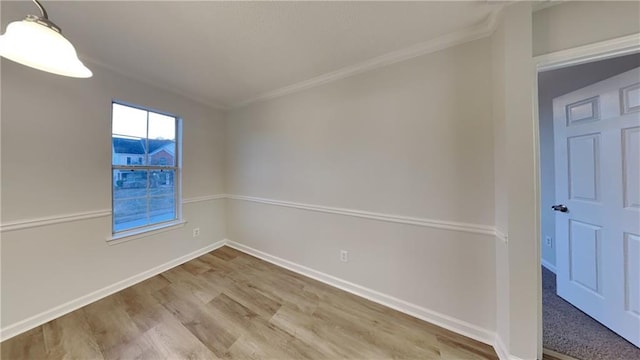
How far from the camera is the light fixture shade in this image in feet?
2.72

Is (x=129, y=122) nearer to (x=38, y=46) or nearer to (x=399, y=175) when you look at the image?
(x=38, y=46)

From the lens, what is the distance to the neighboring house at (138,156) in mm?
2250

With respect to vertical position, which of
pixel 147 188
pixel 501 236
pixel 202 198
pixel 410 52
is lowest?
pixel 501 236

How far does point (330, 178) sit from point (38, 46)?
199 centimetres

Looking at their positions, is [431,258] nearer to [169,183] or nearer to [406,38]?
[406,38]

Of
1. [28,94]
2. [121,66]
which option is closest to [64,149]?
[28,94]

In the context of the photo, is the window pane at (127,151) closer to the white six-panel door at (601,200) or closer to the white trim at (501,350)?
the white trim at (501,350)

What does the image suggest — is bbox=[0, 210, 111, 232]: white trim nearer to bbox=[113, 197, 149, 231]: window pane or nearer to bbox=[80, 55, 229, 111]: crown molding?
bbox=[113, 197, 149, 231]: window pane

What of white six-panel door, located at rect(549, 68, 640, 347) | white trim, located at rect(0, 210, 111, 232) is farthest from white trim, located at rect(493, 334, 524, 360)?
white trim, located at rect(0, 210, 111, 232)

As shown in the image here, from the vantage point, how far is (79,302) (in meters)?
1.88

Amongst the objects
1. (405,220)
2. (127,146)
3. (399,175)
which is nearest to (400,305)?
(405,220)

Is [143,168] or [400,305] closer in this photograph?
[400,305]

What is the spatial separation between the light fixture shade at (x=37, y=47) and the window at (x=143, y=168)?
62.1 inches

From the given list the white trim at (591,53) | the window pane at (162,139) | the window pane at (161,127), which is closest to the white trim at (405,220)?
the white trim at (591,53)
